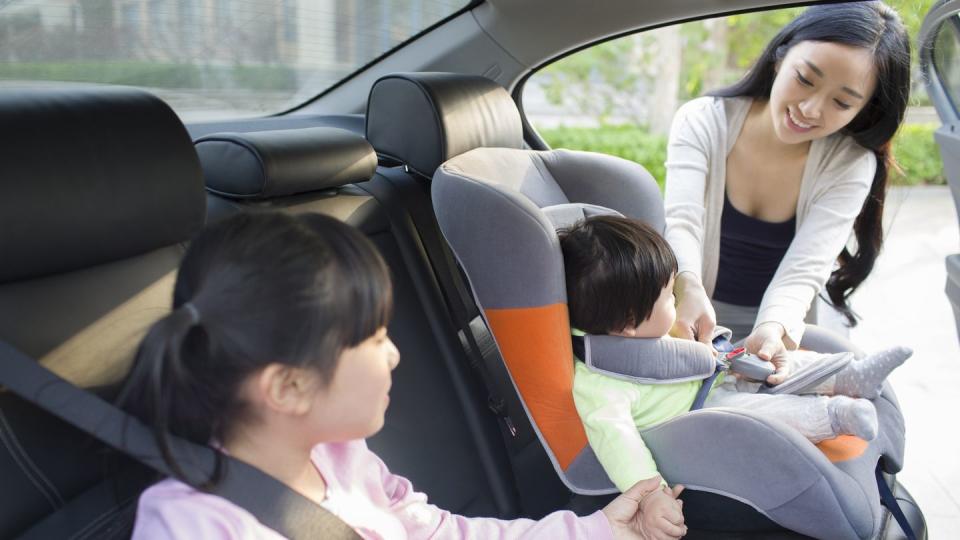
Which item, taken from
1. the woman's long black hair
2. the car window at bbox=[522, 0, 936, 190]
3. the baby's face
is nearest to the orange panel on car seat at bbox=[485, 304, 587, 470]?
the baby's face

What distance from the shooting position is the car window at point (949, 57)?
84.5 inches

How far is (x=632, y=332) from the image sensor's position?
1623 mm

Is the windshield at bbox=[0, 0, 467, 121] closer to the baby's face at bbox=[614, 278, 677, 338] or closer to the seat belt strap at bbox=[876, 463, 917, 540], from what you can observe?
the baby's face at bbox=[614, 278, 677, 338]

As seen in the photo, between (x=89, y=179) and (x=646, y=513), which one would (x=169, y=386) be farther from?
(x=646, y=513)

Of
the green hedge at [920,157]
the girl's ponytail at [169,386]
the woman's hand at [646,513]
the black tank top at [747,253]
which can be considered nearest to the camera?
the girl's ponytail at [169,386]

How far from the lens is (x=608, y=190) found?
1943 mm

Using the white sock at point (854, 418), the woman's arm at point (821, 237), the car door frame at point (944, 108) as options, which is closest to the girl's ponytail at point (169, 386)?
the white sock at point (854, 418)

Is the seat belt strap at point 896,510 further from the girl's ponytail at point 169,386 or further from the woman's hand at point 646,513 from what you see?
the girl's ponytail at point 169,386

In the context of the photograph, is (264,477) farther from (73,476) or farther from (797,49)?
(797,49)

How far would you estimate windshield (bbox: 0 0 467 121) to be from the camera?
1827mm

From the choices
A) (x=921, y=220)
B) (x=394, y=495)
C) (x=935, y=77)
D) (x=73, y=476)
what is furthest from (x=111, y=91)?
(x=921, y=220)

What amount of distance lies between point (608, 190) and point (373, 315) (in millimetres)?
1065

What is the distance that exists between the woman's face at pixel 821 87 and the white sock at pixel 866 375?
0.58m

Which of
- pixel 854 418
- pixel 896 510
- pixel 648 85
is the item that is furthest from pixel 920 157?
pixel 854 418
